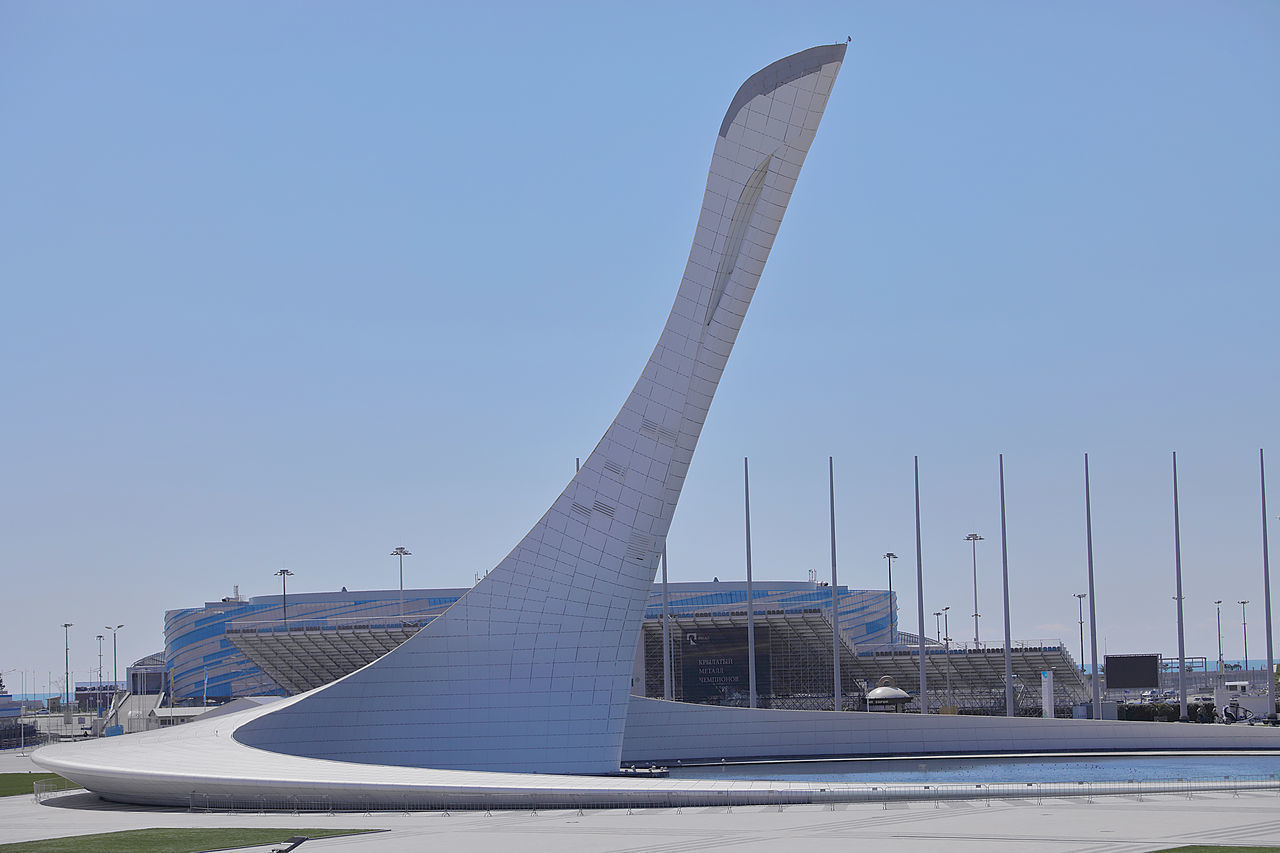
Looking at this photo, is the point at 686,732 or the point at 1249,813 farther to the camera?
the point at 686,732

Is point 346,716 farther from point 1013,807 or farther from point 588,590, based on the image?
point 1013,807

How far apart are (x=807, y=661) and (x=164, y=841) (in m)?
33.9

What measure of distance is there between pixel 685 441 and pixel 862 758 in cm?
728

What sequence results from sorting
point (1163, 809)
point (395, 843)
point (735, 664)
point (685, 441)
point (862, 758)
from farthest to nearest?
point (735, 664)
point (862, 758)
point (685, 441)
point (1163, 809)
point (395, 843)

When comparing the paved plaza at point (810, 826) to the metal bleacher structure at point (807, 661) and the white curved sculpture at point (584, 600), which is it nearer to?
the white curved sculpture at point (584, 600)

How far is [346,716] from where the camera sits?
2234 cm

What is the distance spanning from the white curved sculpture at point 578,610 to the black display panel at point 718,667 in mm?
24252

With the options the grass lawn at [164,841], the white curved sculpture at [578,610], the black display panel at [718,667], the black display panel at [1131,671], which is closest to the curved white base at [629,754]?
the white curved sculpture at [578,610]

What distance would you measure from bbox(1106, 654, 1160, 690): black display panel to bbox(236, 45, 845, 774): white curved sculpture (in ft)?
59.1

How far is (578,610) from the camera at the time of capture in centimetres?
2264

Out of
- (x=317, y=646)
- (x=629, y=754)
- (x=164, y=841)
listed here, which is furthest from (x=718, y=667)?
(x=164, y=841)

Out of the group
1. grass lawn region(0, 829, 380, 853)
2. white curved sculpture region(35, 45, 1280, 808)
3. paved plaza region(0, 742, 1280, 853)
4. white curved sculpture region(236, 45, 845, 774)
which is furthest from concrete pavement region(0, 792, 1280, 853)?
white curved sculpture region(236, 45, 845, 774)

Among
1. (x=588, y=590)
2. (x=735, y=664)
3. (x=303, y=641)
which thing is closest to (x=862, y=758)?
(x=588, y=590)

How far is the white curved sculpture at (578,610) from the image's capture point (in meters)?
22.0
